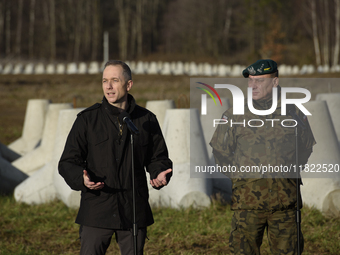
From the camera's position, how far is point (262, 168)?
9.27ft

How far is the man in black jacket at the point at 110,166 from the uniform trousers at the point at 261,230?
2.01ft

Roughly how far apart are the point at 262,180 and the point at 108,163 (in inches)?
38.4

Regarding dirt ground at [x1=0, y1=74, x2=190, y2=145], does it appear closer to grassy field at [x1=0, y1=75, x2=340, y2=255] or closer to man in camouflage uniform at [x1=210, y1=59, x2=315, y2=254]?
grassy field at [x1=0, y1=75, x2=340, y2=255]

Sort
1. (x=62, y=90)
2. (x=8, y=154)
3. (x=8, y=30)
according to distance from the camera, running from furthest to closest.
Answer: (x=8, y=30), (x=62, y=90), (x=8, y=154)

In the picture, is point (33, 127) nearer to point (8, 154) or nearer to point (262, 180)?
point (8, 154)

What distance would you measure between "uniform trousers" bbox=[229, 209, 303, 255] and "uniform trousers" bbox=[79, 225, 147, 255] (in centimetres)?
64

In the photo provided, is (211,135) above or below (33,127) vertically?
below

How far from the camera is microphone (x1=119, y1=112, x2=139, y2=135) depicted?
2426 mm

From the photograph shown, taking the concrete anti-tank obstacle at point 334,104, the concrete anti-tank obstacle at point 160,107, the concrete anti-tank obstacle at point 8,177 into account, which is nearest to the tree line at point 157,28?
the concrete anti-tank obstacle at point 160,107

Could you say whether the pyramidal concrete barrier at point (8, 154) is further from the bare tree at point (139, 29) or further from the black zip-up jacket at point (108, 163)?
the bare tree at point (139, 29)

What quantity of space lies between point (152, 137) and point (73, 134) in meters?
0.47

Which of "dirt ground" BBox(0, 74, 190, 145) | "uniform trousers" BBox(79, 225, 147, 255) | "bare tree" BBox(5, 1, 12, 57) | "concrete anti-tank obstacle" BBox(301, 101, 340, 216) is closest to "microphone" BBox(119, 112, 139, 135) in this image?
"uniform trousers" BBox(79, 225, 147, 255)

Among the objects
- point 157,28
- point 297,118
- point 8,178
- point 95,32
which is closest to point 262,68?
A: point 297,118

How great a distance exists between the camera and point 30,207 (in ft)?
20.5
